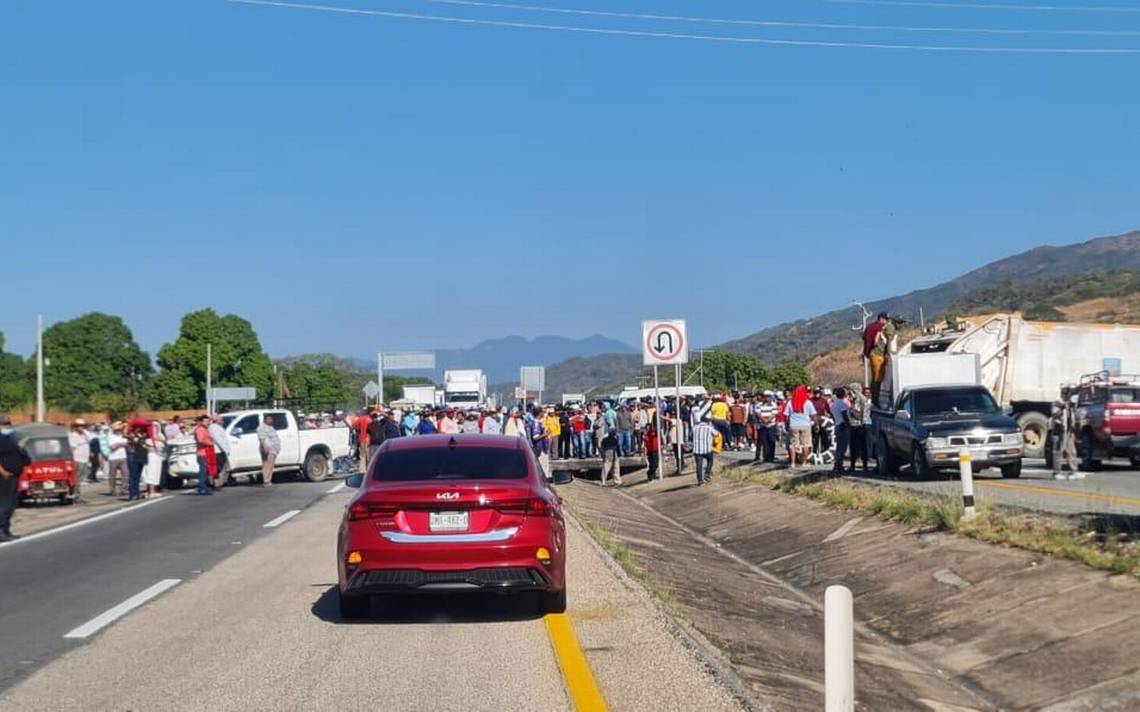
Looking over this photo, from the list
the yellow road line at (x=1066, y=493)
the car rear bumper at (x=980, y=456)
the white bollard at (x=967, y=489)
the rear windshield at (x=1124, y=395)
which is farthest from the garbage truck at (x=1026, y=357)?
the white bollard at (x=967, y=489)

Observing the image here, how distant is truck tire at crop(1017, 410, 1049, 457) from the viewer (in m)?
32.5

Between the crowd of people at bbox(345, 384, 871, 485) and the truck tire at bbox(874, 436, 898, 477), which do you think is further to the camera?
the crowd of people at bbox(345, 384, 871, 485)

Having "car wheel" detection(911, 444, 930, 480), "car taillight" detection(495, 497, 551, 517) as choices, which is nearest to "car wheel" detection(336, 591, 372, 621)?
"car taillight" detection(495, 497, 551, 517)

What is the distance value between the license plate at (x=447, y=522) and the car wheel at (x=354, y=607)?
101 cm

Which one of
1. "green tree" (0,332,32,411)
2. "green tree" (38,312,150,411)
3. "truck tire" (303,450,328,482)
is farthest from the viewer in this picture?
"green tree" (38,312,150,411)

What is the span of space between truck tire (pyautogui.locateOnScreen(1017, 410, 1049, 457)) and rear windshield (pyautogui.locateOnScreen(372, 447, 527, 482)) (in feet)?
78.4

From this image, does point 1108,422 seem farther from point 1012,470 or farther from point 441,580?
point 441,580

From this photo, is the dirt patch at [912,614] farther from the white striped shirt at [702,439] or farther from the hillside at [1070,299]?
the hillside at [1070,299]

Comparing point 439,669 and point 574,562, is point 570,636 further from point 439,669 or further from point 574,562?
point 574,562

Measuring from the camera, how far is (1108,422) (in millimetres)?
26625

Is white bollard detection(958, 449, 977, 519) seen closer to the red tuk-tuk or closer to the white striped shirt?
the white striped shirt

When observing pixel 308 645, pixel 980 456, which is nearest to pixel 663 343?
pixel 980 456

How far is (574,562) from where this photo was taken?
48.1 feet

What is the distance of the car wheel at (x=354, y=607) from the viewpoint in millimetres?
11125
